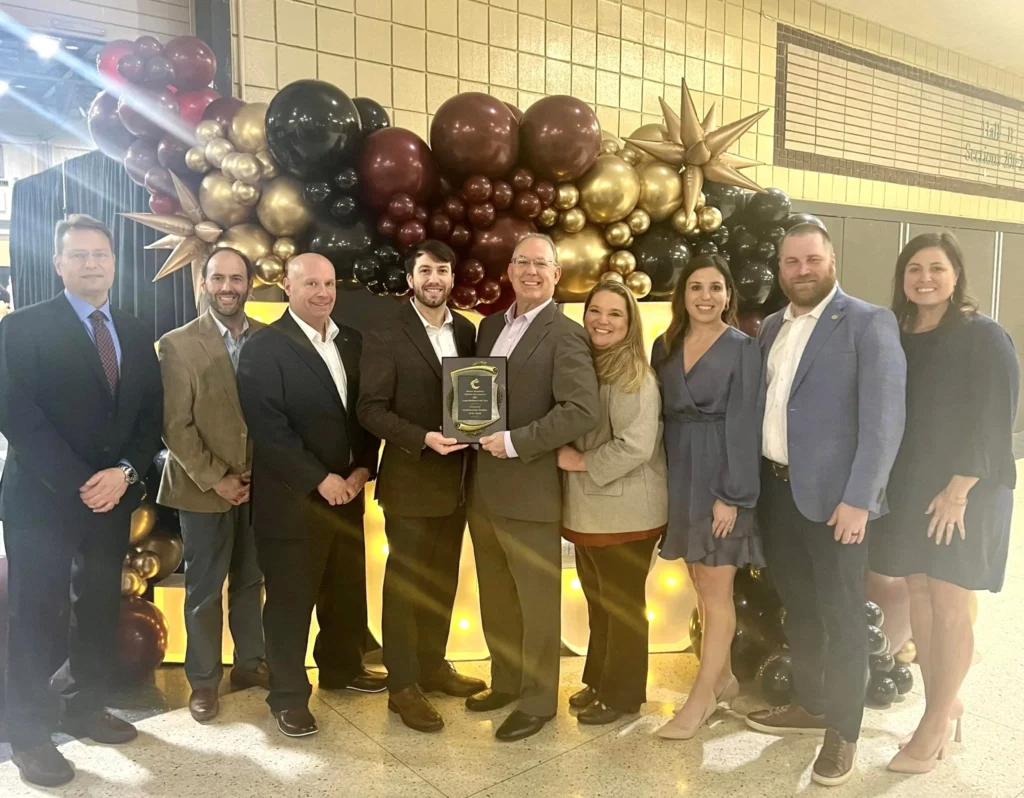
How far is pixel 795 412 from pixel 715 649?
854mm

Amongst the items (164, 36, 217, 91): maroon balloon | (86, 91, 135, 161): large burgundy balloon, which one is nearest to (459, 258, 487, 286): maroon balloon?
(164, 36, 217, 91): maroon balloon

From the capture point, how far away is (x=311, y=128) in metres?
2.65

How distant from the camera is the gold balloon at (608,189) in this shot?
3041 millimetres

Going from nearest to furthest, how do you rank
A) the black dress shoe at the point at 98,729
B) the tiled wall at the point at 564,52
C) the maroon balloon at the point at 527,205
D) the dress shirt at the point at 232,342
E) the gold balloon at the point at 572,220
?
the black dress shoe at the point at 98,729, the dress shirt at the point at 232,342, the maroon balloon at the point at 527,205, the gold balloon at the point at 572,220, the tiled wall at the point at 564,52

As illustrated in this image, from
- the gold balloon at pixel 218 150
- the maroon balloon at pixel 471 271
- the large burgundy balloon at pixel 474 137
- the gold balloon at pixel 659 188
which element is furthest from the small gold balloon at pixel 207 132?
the gold balloon at pixel 659 188

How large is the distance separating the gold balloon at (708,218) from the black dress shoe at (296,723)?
2.44 meters

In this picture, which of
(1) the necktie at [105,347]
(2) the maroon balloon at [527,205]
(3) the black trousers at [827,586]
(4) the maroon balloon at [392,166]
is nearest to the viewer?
(3) the black trousers at [827,586]

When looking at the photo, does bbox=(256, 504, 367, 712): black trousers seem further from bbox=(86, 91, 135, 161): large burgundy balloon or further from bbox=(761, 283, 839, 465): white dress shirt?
bbox=(86, 91, 135, 161): large burgundy balloon

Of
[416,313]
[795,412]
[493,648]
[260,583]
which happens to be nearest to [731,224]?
[795,412]

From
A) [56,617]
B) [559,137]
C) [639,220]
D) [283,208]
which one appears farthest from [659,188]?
[56,617]

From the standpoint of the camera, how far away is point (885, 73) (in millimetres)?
6117

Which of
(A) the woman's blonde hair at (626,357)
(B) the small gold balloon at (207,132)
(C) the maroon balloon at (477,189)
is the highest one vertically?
(B) the small gold balloon at (207,132)

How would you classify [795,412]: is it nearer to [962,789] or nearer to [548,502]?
[548,502]

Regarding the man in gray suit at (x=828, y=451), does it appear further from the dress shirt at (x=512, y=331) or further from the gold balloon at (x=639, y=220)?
the gold balloon at (x=639, y=220)
